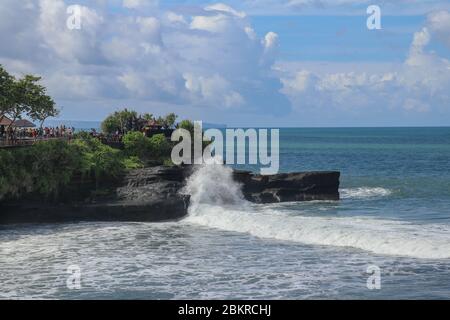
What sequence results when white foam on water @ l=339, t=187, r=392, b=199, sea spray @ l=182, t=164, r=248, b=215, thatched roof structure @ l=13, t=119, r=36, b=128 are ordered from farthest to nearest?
thatched roof structure @ l=13, t=119, r=36, b=128, white foam on water @ l=339, t=187, r=392, b=199, sea spray @ l=182, t=164, r=248, b=215

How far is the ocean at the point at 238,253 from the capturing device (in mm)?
20500

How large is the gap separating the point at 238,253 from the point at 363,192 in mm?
29319

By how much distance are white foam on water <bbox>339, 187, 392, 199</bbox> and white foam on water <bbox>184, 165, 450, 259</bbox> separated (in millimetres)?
10872

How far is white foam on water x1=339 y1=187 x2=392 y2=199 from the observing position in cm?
5025

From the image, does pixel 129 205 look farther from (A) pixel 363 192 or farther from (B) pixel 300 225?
(A) pixel 363 192

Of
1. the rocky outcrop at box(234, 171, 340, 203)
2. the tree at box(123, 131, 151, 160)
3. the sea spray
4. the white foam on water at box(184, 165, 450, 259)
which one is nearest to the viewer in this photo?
the white foam on water at box(184, 165, 450, 259)

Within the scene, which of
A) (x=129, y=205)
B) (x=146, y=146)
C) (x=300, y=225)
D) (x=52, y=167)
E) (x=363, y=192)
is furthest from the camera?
(x=363, y=192)

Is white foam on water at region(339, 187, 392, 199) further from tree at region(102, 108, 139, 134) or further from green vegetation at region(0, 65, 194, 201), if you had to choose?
tree at region(102, 108, 139, 134)

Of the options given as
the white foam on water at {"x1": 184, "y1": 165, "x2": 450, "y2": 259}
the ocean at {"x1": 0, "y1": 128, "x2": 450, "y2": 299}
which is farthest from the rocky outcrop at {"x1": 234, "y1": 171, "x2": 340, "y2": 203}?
the ocean at {"x1": 0, "y1": 128, "x2": 450, "y2": 299}

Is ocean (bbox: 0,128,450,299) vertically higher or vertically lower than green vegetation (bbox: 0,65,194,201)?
lower

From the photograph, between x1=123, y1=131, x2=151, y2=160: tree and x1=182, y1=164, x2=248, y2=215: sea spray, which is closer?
x1=182, y1=164, x2=248, y2=215: sea spray

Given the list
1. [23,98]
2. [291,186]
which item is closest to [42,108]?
[23,98]

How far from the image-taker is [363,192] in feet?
176
